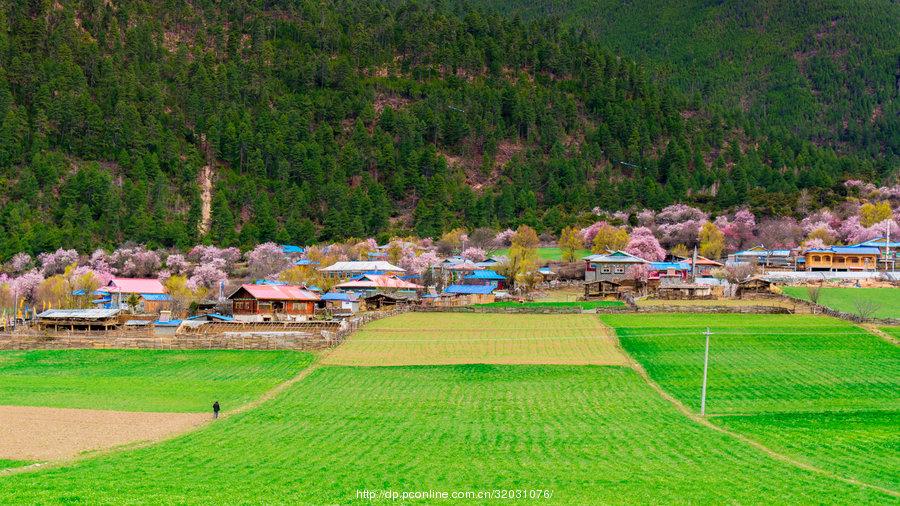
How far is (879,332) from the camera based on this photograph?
6075 cm

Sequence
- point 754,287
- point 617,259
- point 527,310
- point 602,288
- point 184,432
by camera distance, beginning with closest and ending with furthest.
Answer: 1. point 184,432
2. point 527,310
3. point 754,287
4. point 602,288
5. point 617,259

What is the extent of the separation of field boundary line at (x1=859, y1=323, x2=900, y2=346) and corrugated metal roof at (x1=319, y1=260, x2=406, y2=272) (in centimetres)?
5652

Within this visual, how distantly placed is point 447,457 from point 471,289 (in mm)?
66028

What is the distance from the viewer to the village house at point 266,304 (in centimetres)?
7850

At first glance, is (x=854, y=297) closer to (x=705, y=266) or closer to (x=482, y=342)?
(x=705, y=266)

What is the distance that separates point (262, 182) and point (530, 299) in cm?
6696

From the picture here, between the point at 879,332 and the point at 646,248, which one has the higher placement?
the point at 646,248

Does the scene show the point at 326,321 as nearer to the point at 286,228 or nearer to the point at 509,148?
the point at 286,228

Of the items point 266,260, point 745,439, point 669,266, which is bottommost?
point 745,439

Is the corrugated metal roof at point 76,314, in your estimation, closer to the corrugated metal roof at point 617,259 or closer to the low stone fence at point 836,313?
the low stone fence at point 836,313

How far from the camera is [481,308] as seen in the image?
266 feet

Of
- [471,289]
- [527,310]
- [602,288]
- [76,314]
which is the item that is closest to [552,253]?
[471,289]

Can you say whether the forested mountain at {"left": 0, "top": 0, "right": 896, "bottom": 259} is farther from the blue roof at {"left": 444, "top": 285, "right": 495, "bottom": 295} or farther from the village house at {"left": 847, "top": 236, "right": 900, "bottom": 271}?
the blue roof at {"left": 444, "top": 285, "right": 495, "bottom": 295}

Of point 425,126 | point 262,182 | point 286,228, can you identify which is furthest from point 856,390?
point 425,126
